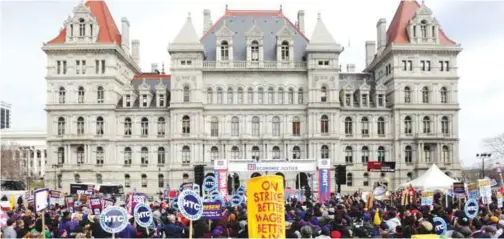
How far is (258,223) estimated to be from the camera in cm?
1447

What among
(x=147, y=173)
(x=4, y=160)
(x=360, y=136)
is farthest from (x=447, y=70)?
(x=4, y=160)

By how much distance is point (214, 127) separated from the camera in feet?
246

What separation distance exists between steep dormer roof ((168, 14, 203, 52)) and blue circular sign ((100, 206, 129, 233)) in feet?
187

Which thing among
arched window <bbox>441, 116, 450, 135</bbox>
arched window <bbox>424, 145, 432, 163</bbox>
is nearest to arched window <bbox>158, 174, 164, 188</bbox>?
arched window <bbox>424, 145, 432, 163</bbox>

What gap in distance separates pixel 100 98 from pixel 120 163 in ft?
23.4

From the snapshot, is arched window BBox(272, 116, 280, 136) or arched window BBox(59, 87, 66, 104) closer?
arched window BBox(59, 87, 66, 104)

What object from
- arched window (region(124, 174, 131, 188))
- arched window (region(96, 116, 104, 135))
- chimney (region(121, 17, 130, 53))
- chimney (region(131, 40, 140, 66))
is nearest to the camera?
arched window (region(96, 116, 104, 135))

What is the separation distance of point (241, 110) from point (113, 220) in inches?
2274

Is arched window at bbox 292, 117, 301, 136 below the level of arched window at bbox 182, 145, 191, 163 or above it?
above

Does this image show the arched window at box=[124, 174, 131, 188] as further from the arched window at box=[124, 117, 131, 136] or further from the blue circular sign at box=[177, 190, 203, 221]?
the blue circular sign at box=[177, 190, 203, 221]

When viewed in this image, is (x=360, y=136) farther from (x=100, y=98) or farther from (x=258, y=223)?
(x=258, y=223)

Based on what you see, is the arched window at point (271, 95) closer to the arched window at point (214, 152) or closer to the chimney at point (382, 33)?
the arched window at point (214, 152)

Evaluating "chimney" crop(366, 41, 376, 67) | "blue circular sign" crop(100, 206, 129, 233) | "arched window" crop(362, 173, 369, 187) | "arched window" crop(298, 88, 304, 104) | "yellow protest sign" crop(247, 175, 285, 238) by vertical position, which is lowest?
"arched window" crop(362, 173, 369, 187)

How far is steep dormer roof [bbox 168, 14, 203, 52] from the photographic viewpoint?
73.3 meters
